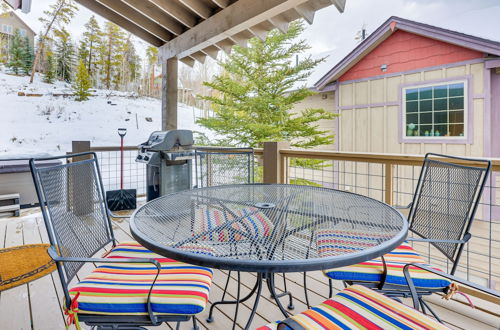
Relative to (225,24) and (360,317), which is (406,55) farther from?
(360,317)

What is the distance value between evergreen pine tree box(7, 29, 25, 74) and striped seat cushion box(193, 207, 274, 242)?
5509 mm

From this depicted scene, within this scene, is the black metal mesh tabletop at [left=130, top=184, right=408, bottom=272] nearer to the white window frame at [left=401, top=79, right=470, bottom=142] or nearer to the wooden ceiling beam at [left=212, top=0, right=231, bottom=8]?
the wooden ceiling beam at [left=212, top=0, right=231, bottom=8]

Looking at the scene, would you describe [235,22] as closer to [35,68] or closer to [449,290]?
[449,290]

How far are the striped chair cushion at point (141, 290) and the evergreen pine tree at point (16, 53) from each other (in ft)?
18.0

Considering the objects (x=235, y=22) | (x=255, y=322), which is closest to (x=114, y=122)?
(x=235, y=22)

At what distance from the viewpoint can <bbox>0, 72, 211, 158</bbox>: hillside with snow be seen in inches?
202

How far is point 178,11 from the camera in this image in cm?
383

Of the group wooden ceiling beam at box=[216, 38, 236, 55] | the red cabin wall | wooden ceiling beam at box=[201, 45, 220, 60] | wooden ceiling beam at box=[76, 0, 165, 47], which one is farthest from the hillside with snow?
the red cabin wall

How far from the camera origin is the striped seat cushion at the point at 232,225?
122cm

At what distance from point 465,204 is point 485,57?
16.2 feet

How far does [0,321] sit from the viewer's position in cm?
181

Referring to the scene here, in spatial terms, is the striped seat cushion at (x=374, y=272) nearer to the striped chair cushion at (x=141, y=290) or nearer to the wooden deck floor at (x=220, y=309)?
the striped chair cushion at (x=141, y=290)

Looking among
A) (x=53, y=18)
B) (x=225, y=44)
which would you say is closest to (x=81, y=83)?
(x=53, y=18)

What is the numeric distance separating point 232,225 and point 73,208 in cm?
85
